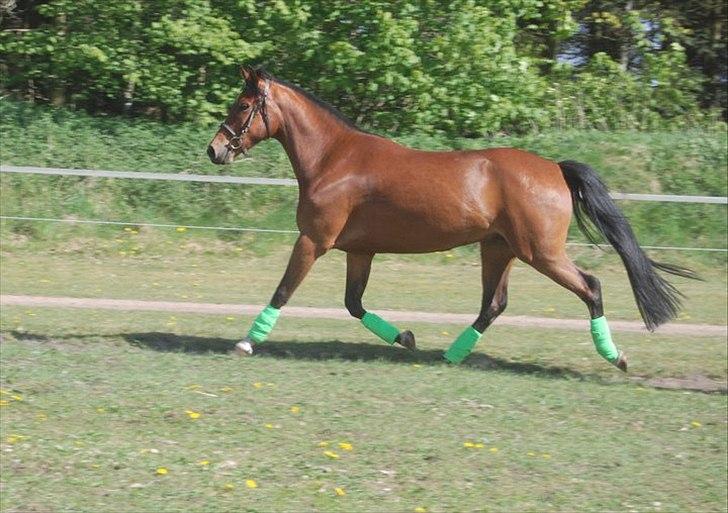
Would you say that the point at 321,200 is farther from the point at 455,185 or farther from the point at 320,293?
the point at 320,293

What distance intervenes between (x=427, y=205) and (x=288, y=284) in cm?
132

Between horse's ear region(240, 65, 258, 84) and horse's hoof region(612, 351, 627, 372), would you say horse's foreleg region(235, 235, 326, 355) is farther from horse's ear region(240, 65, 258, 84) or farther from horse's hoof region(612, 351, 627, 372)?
horse's hoof region(612, 351, 627, 372)

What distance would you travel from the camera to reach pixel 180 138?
1752 centimetres

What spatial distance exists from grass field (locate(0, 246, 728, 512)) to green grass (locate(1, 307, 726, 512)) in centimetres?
2

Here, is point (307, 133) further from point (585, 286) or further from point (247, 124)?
point (585, 286)

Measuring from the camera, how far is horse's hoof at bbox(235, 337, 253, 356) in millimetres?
9273

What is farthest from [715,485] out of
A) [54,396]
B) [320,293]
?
[320,293]

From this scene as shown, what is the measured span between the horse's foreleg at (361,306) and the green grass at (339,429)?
0.19 meters

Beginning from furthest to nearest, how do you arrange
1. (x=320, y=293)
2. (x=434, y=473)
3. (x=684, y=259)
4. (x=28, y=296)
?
(x=684, y=259), (x=320, y=293), (x=28, y=296), (x=434, y=473)

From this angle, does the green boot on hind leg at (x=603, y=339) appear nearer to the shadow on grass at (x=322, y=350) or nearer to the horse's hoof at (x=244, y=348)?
the shadow on grass at (x=322, y=350)

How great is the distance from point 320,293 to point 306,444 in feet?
21.2

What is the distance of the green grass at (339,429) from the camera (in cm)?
650

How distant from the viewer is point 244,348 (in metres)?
9.27

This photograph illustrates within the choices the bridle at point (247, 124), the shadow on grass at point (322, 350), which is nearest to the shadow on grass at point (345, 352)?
the shadow on grass at point (322, 350)
